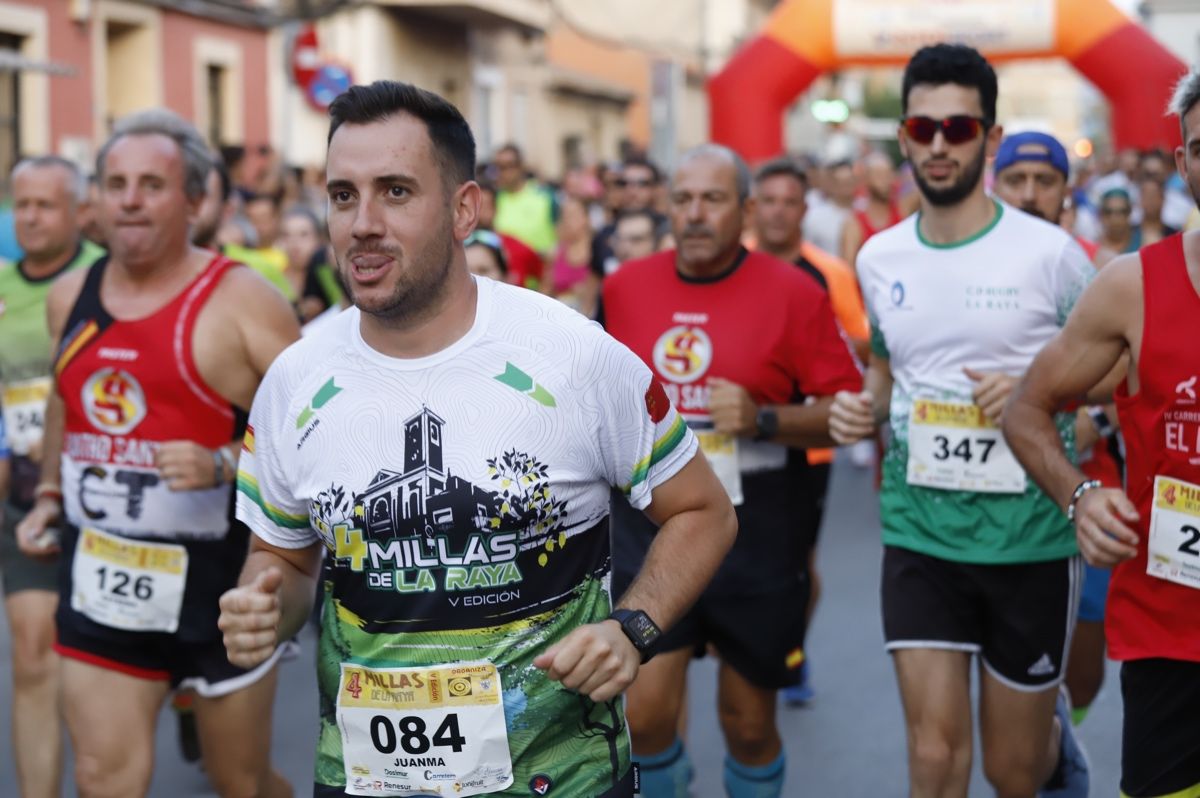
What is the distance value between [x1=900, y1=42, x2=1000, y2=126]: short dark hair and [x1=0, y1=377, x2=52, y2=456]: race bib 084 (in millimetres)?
2799

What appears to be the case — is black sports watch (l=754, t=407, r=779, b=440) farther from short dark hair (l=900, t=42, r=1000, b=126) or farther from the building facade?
the building facade

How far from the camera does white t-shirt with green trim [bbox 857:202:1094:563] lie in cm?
458

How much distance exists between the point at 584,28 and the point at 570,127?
16021 millimetres

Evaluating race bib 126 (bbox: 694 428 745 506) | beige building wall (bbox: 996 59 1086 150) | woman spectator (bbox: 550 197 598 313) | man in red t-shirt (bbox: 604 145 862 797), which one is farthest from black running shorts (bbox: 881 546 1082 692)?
beige building wall (bbox: 996 59 1086 150)

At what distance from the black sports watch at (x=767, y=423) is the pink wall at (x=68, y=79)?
14.6 metres

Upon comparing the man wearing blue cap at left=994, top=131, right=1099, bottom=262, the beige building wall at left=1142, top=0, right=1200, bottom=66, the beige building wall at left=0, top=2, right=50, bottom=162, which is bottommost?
the man wearing blue cap at left=994, top=131, right=1099, bottom=262

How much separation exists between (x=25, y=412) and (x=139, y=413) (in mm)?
1347

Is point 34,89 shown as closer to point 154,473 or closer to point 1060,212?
point 1060,212

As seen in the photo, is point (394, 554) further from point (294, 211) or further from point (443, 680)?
point (294, 211)

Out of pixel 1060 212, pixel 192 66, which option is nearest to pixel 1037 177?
pixel 1060 212

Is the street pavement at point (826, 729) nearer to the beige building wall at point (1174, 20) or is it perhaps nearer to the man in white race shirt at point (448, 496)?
the man in white race shirt at point (448, 496)

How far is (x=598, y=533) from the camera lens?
10.4ft

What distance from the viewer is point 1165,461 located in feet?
11.4

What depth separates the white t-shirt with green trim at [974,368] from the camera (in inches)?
180
